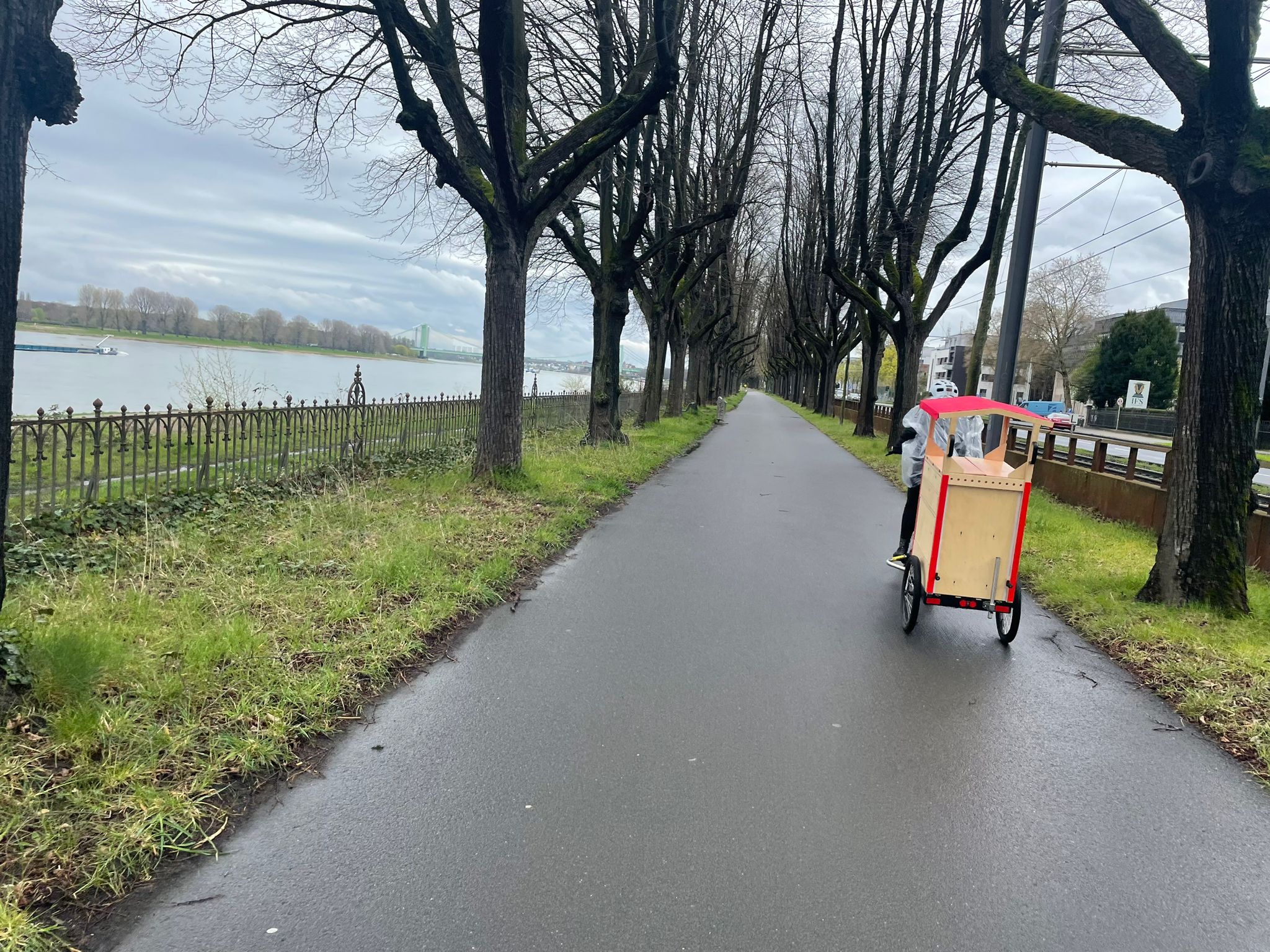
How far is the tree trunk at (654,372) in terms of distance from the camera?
23828mm

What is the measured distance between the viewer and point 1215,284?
6.10m

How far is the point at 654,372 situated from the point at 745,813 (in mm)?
21635

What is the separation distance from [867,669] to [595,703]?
1.81 m

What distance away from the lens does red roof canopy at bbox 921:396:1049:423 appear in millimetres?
5688

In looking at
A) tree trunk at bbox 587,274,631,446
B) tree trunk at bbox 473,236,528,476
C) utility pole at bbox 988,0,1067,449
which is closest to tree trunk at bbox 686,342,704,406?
tree trunk at bbox 587,274,631,446

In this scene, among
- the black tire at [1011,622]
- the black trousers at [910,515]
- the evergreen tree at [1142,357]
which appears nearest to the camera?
the black tire at [1011,622]

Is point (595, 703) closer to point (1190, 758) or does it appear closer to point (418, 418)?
point (1190, 758)

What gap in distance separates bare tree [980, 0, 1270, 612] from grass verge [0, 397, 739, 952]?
5.42 m

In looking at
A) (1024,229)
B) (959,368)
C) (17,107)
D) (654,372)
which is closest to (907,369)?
(654,372)

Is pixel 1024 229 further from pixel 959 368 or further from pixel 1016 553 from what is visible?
pixel 959 368

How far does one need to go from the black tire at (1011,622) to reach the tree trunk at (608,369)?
11503mm

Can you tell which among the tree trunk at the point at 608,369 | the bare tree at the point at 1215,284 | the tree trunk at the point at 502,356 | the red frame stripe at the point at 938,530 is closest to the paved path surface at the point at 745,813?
the red frame stripe at the point at 938,530

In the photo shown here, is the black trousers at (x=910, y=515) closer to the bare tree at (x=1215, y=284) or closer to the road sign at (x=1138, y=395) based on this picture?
the bare tree at (x=1215, y=284)

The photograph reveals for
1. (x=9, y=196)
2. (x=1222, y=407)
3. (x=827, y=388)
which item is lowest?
(x=1222, y=407)
